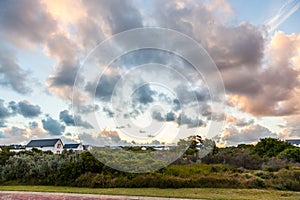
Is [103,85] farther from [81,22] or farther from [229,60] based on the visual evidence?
[229,60]

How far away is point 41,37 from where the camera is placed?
12.7 meters

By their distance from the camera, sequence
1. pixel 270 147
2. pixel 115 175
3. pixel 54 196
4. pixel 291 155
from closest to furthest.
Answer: pixel 54 196 → pixel 115 175 → pixel 291 155 → pixel 270 147

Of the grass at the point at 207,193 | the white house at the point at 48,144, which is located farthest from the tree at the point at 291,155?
the white house at the point at 48,144

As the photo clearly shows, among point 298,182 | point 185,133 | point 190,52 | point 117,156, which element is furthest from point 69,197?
point 298,182

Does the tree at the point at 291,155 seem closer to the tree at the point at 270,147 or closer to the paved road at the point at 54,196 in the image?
the tree at the point at 270,147

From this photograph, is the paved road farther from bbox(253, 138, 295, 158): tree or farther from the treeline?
bbox(253, 138, 295, 158): tree

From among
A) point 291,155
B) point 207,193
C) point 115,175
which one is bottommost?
point 207,193

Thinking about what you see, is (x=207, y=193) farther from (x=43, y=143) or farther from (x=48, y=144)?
(x=43, y=143)

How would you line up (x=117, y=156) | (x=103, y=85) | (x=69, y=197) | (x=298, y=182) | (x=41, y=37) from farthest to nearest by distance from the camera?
(x=41, y=37)
(x=117, y=156)
(x=103, y=85)
(x=298, y=182)
(x=69, y=197)

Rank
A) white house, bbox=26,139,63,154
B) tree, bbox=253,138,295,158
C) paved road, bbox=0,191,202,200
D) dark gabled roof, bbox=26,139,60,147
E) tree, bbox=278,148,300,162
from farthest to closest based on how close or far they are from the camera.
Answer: dark gabled roof, bbox=26,139,60,147
white house, bbox=26,139,63,154
tree, bbox=253,138,295,158
tree, bbox=278,148,300,162
paved road, bbox=0,191,202,200

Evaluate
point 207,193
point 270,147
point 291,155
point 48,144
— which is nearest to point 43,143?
point 48,144

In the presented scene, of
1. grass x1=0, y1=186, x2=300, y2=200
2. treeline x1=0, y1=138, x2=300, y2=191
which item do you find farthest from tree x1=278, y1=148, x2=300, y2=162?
grass x1=0, y1=186, x2=300, y2=200

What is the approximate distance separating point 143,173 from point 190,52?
5.09 metres

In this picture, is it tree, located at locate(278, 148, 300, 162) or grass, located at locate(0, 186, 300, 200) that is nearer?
grass, located at locate(0, 186, 300, 200)
